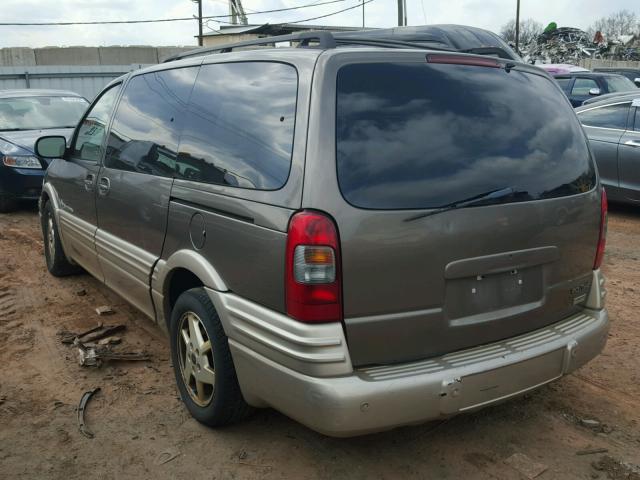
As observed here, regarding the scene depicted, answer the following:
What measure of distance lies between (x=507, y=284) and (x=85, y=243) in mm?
3260

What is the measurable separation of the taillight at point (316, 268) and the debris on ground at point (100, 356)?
202 centimetres

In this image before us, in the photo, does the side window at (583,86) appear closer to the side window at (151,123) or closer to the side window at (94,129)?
the side window at (94,129)

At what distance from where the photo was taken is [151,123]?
3760mm

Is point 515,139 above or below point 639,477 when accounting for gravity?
above

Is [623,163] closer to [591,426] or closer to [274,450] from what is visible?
[591,426]

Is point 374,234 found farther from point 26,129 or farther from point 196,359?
point 26,129

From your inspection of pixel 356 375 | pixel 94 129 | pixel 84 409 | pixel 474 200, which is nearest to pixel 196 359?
pixel 84 409

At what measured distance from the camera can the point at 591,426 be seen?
3.23 meters

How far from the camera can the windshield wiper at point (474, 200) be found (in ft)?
8.39

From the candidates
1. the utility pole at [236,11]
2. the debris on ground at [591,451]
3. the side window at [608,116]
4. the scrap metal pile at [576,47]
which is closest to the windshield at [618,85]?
the side window at [608,116]

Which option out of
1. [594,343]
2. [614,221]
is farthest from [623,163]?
[594,343]

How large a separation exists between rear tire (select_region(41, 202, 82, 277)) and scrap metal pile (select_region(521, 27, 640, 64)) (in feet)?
130

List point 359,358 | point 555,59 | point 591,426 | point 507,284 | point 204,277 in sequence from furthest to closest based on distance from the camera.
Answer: point 555,59
point 591,426
point 204,277
point 507,284
point 359,358

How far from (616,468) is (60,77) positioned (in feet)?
84.8
